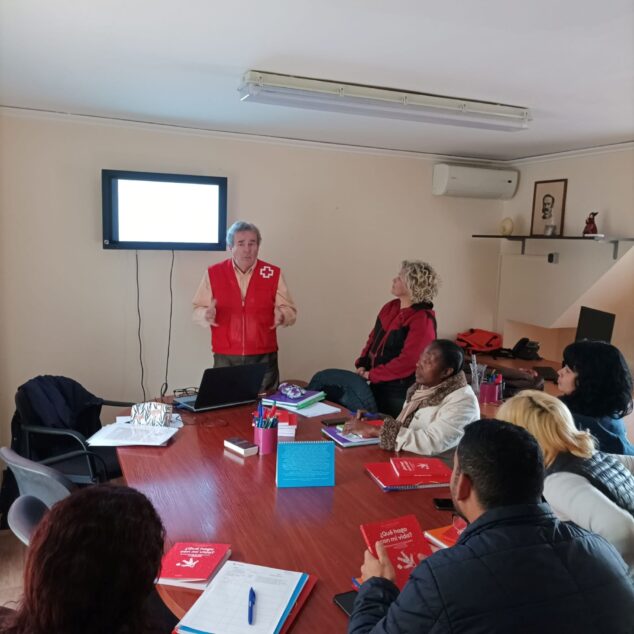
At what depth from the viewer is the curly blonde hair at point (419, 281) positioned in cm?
334

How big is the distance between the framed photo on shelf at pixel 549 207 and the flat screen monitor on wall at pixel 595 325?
2.56ft

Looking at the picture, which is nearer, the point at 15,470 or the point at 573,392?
the point at 15,470

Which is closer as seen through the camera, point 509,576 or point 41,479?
point 509,576

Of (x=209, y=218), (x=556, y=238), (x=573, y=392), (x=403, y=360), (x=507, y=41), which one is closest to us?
(x=507, y=41)

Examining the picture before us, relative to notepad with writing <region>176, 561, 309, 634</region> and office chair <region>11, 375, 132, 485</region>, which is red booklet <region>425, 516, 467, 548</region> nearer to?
notepad with writing <region>176, 561, 309, 634</region>

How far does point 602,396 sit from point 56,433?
2459mm

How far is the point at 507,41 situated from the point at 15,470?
7.92ft

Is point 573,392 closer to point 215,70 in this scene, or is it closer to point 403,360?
point 403,360

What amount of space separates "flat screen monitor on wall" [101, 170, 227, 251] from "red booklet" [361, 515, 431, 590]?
8.98 ft

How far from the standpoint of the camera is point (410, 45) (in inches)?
84.2

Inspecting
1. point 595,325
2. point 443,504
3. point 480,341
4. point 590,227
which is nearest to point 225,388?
point 443,504

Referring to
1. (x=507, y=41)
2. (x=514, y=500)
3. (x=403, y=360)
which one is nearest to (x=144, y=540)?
(x=514, y=500)

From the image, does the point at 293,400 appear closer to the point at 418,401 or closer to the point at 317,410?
the point at 317,410

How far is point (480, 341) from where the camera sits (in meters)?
4.89
